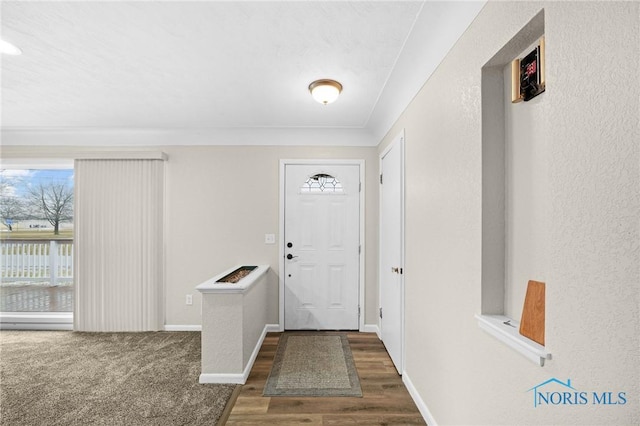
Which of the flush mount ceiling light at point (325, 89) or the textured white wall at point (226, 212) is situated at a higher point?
the flush mount ceiling light at point (325, 89)

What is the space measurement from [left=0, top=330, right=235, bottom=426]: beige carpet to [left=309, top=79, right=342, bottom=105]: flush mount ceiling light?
2.42 meters

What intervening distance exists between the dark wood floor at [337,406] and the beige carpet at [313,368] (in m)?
0.07

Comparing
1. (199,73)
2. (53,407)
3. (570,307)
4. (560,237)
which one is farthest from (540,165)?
(53,407)

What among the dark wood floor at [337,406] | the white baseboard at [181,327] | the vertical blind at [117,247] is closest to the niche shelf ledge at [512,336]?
the dark wood floor at [337,406]

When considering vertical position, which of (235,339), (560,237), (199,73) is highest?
(199,73)

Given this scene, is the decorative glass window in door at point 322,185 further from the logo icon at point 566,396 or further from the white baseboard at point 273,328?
the logo icon at point 566,396

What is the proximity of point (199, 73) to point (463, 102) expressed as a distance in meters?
1.87

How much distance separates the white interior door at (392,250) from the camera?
2.57 m

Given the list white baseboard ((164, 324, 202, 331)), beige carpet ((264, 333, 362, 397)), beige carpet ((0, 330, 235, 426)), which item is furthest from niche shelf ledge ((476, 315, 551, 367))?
white baseboard ((164, 324, 202, 331))

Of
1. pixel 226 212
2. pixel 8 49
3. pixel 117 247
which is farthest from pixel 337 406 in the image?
pixel 8 49

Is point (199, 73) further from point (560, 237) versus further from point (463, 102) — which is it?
point (560, 237)

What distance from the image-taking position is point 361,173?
3.70m

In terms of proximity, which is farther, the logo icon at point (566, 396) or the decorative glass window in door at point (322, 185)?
the decorative glass window in door at point (322, 185)

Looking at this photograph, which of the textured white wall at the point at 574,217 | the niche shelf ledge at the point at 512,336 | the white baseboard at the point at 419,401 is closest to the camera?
the textured white wall at the point at 574,217
